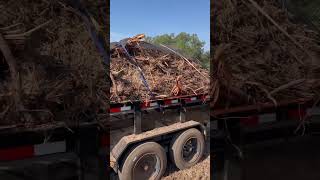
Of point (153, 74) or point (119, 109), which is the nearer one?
point (119, 109)

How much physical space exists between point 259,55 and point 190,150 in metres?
1.18

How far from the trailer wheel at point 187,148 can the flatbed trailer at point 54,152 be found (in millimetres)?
1013

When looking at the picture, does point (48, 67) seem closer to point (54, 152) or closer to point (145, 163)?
point (54, 152)

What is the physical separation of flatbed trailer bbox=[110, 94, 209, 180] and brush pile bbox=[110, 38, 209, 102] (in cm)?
10

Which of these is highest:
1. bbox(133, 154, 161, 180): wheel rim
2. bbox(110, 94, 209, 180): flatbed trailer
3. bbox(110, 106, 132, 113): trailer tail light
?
bbox(110, 106, 132, 113): trailer tail light

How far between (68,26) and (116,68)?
3.13 ft

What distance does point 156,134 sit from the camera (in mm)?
2711

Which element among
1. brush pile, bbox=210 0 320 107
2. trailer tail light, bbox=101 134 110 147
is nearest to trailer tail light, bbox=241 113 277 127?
brush pile, bbox=210 0 320 107

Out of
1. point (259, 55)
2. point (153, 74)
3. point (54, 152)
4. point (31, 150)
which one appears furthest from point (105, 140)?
point (153, 74)

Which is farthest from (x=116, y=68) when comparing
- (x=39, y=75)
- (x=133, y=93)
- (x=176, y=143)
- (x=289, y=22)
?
(x=289, y=22)

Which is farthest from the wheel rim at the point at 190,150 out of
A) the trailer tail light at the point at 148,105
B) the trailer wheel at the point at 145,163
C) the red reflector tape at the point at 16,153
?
the red reflector tape at the point at 16,153

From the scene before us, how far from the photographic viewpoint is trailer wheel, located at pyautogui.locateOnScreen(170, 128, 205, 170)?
2.91 meters

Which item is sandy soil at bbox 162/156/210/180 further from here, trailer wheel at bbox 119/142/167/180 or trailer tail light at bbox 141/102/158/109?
trailer tail light at bbox 141/102/158/109

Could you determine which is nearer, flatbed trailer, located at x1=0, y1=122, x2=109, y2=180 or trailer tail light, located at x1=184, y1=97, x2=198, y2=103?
flatbed trailer, located at x1=0, y1=122, x2=109, y2=180
